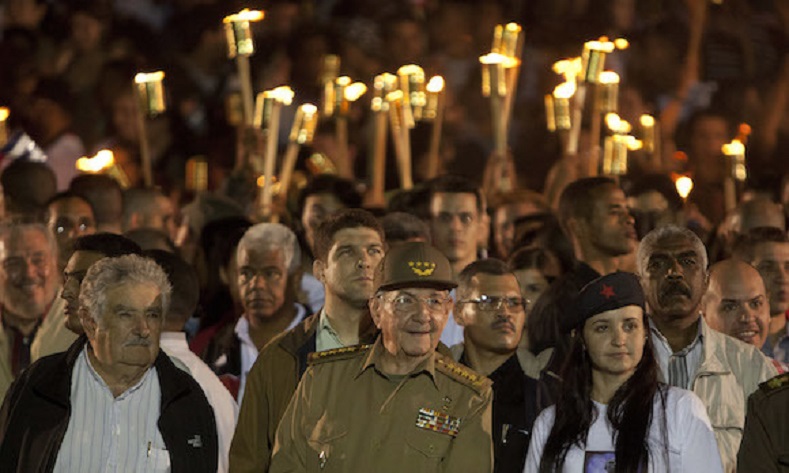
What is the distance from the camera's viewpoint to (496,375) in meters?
9.16

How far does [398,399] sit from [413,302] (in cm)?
37

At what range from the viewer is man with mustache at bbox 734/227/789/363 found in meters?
10.6

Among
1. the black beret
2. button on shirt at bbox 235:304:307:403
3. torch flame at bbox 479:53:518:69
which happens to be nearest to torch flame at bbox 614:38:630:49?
torch flame at bbox 479:53:518:69

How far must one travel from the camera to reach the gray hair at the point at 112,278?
8479 mm

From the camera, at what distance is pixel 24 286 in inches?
414

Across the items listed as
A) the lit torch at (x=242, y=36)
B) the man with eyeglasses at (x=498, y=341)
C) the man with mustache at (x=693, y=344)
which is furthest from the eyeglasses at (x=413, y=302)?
the lit torch at (x=242, y=36)

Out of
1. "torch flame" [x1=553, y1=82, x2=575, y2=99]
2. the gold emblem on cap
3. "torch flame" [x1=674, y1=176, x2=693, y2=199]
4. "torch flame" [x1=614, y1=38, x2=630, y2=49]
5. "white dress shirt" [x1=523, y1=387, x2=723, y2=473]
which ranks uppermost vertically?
"torch flame" [x1=614, y1=38, x2=630, y2=49]

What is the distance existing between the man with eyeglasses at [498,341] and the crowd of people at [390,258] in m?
0.01

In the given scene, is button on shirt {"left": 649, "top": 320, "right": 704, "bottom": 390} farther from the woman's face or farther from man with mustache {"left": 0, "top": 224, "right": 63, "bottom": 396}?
man with mustache {"left": 0, "top": 224, "right": 63, "bottom": 396}

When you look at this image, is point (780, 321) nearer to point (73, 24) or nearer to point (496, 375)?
point (496, 375)

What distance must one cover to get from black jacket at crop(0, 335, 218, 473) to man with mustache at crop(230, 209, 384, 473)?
0.18 metres

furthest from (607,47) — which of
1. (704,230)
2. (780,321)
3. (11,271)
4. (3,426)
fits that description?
(3,426)

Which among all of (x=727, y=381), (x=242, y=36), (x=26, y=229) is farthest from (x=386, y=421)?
(x=242, y=36)

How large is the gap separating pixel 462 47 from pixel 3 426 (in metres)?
9.32
